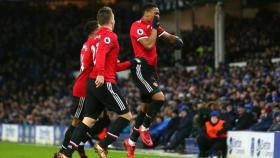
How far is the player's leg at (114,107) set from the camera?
12820mm

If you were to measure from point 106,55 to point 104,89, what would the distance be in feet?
1.86

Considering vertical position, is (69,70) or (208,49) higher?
(208,49)

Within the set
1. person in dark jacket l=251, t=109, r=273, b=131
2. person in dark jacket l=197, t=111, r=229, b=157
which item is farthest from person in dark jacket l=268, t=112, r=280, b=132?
person in dark jacket l=197, t=111, r=229, b=157

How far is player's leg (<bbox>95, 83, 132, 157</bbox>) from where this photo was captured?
12.8 metres

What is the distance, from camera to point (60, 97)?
3834 cm

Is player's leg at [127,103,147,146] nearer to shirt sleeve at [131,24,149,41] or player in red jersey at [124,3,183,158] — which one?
player in red jersey at [124,3,183,158]

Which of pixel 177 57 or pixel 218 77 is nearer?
pixel 218 77

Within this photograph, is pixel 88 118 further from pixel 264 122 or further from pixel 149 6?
pixel 264 122

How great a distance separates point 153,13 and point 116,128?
2337 mm

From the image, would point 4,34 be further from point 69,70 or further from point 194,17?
point 194,17

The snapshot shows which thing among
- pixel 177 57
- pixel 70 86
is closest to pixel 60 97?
pixel 70 86

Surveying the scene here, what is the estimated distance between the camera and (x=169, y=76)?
32625mm

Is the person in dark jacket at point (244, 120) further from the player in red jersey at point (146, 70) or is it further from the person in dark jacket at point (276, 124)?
the player in red jersey at point (146, 70)

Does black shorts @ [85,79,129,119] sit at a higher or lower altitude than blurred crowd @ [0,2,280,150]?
higher
